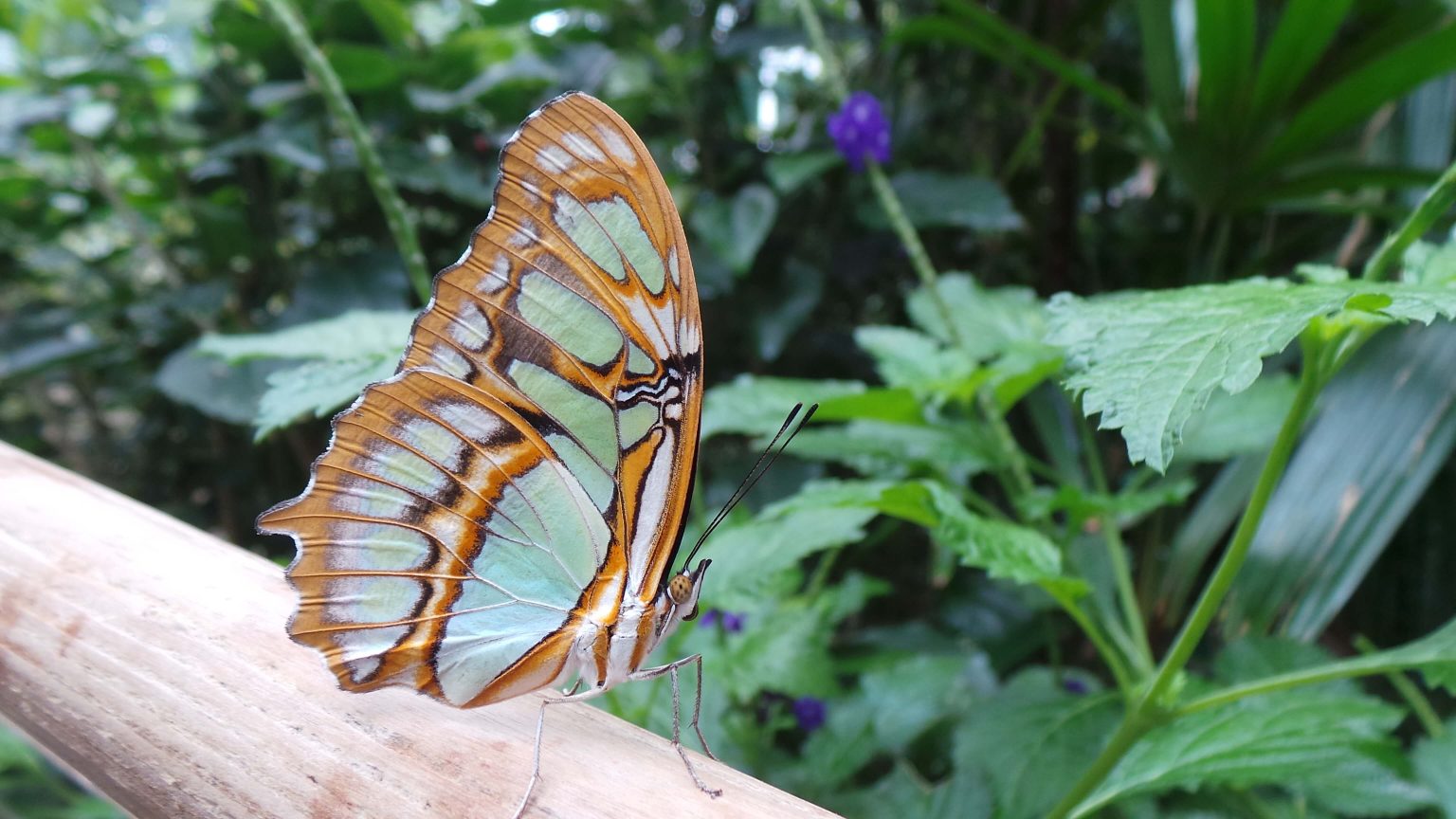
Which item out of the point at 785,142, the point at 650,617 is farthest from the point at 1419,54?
the point at 650,617

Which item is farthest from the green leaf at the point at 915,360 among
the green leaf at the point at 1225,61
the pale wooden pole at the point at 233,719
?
the green leaf at the point at 1225,61

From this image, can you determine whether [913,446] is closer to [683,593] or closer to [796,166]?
[683,593]

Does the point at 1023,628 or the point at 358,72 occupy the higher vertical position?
the point at 358,72

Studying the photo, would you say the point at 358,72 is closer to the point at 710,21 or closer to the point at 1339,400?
the point at 710,21

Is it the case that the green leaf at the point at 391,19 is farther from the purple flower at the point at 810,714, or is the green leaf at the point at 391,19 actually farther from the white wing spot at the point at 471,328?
the purple flower at the point at 810,714

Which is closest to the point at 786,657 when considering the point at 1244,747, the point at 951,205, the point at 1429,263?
the point at 1244,747

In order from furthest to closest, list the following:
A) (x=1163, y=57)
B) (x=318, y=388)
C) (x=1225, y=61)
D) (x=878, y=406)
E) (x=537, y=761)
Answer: (x=1163, y=57)
(x=1225, y=61)
(x=878, y=406)
(x=318, y=388)
(x=537, y=761)

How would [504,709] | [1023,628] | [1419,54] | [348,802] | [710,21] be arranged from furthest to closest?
[710,21]
[1023,628]
[1419,54]
[504,709]
[348,802]
